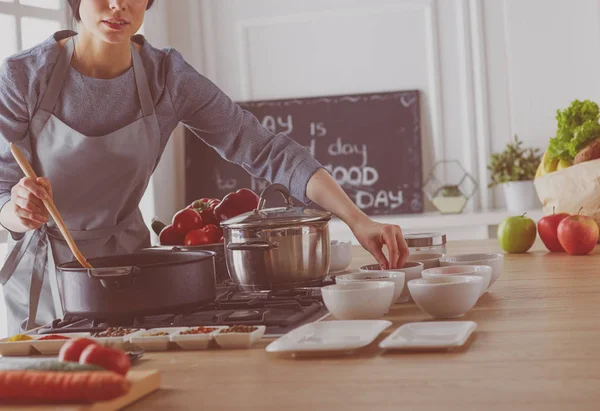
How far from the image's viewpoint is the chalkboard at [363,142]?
4199 mm

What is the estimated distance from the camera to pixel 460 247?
2.36 m

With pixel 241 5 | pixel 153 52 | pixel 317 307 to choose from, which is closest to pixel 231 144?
pixel 153 52

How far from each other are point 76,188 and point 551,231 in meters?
1.19

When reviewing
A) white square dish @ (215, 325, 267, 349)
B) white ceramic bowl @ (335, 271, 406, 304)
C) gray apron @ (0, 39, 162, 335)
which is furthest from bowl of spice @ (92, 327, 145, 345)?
gray apron @ (0, 39, 162, 335)

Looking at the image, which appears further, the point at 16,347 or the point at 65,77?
the point at 65,77

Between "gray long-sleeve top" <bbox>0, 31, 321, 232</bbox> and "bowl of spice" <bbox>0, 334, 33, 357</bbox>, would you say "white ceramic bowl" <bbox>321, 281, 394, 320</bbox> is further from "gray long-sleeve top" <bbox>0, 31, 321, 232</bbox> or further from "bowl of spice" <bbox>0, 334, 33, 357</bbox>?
"gray long-sleeve top" <bbox>0, 31, 321, 232</bbox>

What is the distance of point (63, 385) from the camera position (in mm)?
788

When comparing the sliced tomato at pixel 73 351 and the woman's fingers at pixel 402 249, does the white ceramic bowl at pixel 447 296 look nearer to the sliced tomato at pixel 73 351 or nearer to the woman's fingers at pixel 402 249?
the woman's fingers at pixel 402 249

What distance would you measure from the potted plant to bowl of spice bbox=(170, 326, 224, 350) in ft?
9.86

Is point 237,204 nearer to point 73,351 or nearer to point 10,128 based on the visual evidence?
point 10,128

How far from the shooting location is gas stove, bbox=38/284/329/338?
4.18ft

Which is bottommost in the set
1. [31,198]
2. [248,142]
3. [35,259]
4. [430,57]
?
[35,259]

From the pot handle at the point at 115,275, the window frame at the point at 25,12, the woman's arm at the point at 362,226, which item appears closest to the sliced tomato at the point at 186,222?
the woman's arm at the point at 362,226

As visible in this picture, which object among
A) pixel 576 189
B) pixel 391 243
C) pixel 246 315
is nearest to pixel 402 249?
pixel 391 243
